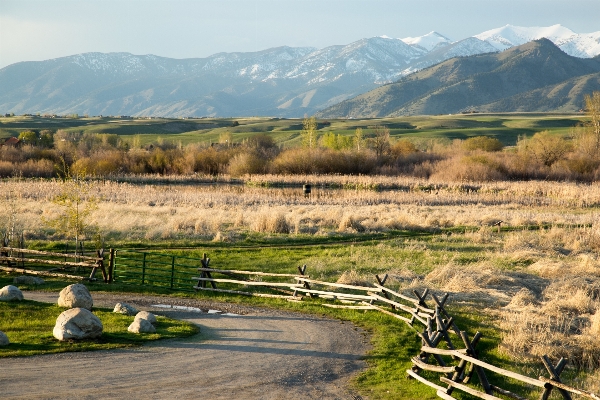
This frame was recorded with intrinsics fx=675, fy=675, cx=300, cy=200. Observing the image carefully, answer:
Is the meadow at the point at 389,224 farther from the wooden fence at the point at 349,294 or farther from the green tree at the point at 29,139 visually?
the green tree at the point at 29,139

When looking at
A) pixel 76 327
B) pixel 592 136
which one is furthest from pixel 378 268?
pixel 592 136

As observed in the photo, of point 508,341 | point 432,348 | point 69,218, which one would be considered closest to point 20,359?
point 432,348

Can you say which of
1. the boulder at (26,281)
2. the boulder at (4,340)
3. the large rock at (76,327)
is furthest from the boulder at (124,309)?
the boulder at (26,281)

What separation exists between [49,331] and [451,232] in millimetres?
26215

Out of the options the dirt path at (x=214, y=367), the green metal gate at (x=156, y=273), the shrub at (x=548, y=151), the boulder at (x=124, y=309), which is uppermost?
the shrub at (x=548, y=151)

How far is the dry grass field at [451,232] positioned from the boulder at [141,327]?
915cm

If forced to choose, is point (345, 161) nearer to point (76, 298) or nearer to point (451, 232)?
point (451, 232)

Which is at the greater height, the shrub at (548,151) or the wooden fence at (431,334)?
the shrub at (548,151)

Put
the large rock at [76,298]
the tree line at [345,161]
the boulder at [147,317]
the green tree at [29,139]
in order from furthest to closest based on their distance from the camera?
the green tree at [29,139], the tree line at [345,161], the large rock at [76,298], the boulder at [147,317]

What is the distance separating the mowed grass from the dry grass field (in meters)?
8.84

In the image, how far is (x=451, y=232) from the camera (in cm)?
3928

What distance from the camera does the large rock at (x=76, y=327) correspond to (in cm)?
1703

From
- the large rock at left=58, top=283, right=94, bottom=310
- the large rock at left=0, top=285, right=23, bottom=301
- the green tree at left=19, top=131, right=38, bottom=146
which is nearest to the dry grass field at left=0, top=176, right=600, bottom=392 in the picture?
the large rock at left=58, top=283, right=94, bottom=310

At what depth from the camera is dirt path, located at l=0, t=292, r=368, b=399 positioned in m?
13.9
